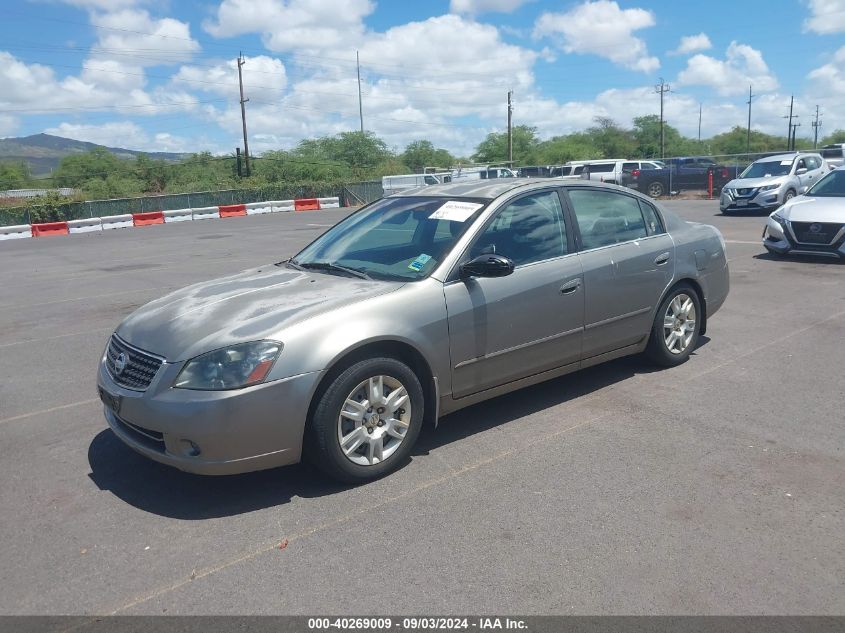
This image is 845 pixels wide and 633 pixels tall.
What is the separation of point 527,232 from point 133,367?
2.72 m

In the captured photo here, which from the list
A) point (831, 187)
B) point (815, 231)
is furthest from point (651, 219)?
point (831, 187)

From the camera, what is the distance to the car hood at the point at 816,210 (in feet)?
36.4

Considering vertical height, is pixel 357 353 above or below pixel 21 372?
above

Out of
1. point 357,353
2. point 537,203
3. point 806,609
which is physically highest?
point 537,203

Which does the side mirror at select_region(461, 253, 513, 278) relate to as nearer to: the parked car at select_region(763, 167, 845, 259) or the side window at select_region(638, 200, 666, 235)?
the side window at select_region(638, 200, 666, 235)

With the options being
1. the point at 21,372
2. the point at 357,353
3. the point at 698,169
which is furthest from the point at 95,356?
the point at 698,169

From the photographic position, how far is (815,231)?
11133 mm

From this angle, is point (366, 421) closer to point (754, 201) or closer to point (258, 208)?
point (754, 201)

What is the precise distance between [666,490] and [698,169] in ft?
98.0

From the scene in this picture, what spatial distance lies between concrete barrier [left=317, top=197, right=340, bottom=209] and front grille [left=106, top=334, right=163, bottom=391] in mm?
36749

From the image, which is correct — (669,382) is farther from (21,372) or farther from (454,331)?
(21,372)


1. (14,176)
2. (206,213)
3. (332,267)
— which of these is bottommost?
(206,213)

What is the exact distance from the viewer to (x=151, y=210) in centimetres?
3834

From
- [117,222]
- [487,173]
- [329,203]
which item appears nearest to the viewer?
[117,222]
